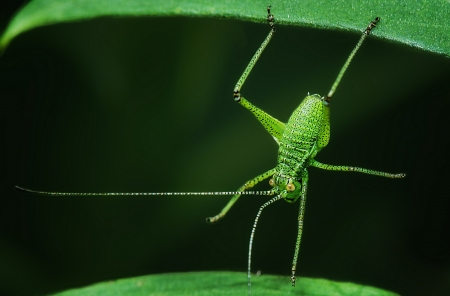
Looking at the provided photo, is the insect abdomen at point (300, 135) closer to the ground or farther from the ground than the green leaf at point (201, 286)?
farther from the ground

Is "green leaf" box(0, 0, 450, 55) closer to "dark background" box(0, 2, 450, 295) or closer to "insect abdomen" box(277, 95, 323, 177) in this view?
"insect abdomen" box(277, 95, 323, 177)

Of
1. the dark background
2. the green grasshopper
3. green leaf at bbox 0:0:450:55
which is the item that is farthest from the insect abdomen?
green leaf at bbox 0:0:450:55

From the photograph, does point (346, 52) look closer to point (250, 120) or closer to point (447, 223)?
point (250, 120)

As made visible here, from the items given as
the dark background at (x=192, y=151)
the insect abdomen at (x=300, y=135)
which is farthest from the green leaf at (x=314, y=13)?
the dark background at (x=192, y=151)

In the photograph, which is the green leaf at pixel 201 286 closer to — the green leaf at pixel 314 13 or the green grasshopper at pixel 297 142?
the green grasshopper at pixel 297 142

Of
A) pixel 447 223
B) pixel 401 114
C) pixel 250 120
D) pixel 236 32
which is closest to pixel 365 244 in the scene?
pixel 447 223

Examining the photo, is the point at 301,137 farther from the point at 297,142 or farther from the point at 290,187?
the point at 290,187

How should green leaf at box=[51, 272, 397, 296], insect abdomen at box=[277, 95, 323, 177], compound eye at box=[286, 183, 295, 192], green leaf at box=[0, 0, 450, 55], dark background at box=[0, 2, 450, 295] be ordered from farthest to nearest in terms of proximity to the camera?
dark background at box=[0, 2, 450, 295], compound eye at box=[286, 183, 295, 192], insect abdomen at box=[277, 95, 323, 177], green leaf at box=[51, 272, 397, 296], green leaf at box=[0, 0, 450, 55]

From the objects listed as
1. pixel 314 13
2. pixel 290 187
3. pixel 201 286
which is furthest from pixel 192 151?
pixel 314 13

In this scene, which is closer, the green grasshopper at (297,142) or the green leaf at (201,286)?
the green leaf at (201,286)
